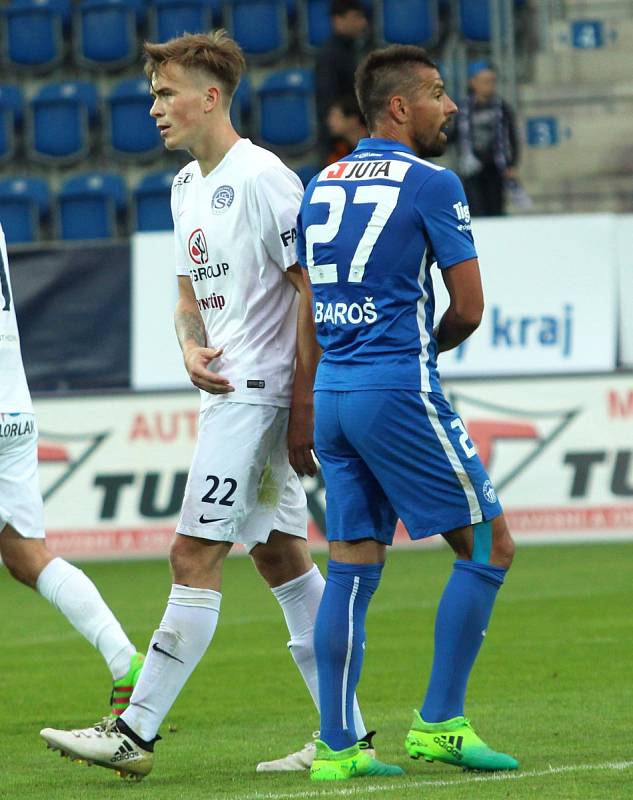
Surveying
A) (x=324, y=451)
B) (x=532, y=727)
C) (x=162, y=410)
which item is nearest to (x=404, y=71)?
(x=324, y=451)

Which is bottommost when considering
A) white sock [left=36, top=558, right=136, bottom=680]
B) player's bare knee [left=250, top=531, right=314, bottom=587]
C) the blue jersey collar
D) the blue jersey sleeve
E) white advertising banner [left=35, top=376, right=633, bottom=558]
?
white advertising banner [left=35, top=376, right=633, bottom=558]

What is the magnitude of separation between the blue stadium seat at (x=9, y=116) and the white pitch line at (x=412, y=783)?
13628 millimetres

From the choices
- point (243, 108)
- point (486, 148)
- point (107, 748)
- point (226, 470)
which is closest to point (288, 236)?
point (226, 470)

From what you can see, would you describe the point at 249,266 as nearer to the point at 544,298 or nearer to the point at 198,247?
the point at 198,247

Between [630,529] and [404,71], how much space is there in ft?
25.2

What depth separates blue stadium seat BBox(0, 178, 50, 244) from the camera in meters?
16.7

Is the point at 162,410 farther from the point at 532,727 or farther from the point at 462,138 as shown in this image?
the point at 532,727

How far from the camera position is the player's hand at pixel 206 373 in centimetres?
539

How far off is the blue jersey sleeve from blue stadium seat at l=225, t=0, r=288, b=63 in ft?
43.6

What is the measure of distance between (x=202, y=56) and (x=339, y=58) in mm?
7869

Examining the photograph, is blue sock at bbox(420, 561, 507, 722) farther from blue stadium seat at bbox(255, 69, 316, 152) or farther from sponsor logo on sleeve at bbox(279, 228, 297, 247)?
blue stadium seat at bbox(255, 69, 316, 152)

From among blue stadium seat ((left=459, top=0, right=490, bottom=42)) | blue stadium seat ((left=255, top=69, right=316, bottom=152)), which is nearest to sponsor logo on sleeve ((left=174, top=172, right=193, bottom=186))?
blue stadium seat ((left=255, top=69, right=316, bottom=152))

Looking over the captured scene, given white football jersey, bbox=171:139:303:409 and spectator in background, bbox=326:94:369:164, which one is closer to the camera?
white football jersey, bbox=171:139:303:409

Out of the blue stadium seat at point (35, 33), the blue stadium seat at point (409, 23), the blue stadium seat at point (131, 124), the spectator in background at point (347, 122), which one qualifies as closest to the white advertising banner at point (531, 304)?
the spectator in background at point (347, 122)
